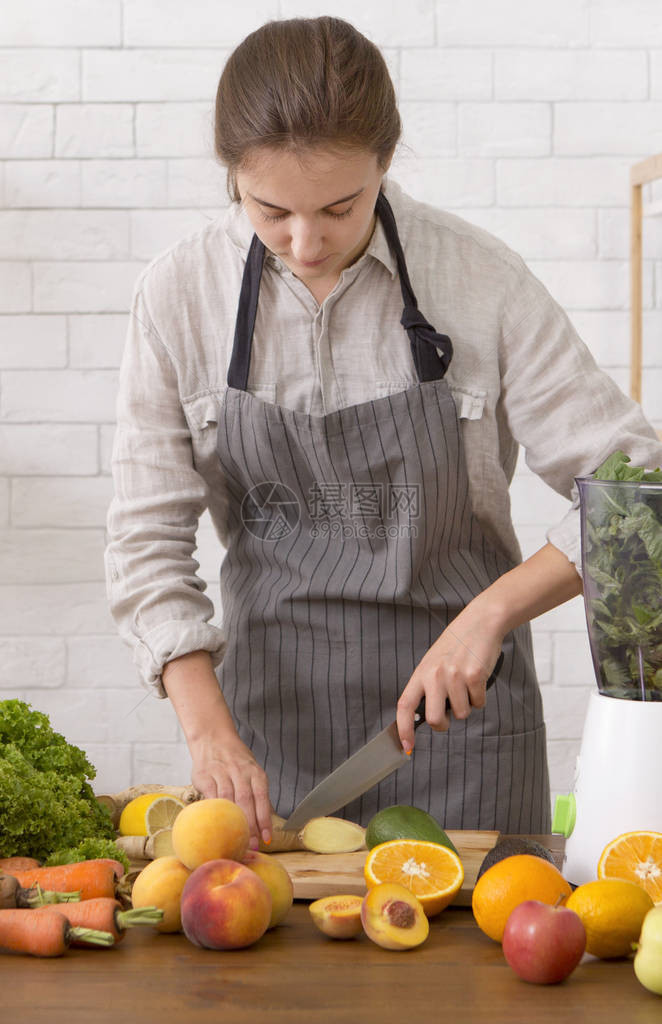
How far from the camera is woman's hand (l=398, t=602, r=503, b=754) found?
1188mm

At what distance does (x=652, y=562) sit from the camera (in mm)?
1006

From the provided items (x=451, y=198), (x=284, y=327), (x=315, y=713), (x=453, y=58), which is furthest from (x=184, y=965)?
(x=453, y=58)

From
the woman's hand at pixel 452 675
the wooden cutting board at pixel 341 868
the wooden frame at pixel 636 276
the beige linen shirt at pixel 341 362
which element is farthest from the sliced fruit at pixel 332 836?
the wooden frame at pixel 636 276

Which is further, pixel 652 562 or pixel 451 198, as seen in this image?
pixel 451 198

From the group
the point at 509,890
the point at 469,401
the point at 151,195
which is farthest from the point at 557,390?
the point at 151,195

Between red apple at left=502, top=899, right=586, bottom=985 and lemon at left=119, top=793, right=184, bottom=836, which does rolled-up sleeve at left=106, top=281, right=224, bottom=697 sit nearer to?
lemon at left=119, top=793, right=184, bottom=836

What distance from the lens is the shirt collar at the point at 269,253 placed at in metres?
1.34

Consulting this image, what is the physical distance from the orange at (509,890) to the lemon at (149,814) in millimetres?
382

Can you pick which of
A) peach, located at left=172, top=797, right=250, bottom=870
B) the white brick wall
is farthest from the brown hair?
the white brick wall

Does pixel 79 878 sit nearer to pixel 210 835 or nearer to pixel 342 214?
pixel 210 835

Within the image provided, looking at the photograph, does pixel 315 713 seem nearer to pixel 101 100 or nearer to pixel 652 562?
pixel 652 562

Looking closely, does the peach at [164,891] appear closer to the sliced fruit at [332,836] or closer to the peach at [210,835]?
the peach at [210,835]

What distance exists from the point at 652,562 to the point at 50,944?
60cm

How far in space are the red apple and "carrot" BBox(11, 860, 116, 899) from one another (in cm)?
34
